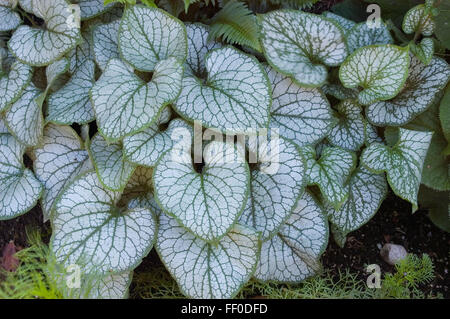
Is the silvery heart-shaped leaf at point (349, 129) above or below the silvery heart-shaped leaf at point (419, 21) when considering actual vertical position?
below

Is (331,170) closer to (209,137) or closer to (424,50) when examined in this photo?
(209,137)

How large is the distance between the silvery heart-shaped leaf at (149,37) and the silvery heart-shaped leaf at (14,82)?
0.46m

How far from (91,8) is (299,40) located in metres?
0.87

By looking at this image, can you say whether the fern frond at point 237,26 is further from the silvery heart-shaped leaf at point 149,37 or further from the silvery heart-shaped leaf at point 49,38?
the silvery heart-shaped leaf at point 49,38

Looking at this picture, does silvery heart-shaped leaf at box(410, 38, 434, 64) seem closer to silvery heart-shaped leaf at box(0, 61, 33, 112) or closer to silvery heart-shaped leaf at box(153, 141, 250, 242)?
silvery heart-shaped leaf at box(153, 141, 250, 242)

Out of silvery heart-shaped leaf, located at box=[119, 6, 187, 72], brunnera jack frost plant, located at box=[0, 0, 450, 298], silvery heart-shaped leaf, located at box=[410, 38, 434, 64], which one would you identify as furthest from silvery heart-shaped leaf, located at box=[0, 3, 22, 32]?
silvery heart-shaped leaf, located at box=[410, 38, 434, 64]

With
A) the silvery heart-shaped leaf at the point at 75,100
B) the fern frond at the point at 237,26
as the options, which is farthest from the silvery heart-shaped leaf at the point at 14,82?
the fern frond at the point at 237,26

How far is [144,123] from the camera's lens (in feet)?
5.79

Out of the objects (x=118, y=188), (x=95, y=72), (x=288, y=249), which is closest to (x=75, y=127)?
(x=95, y=72)

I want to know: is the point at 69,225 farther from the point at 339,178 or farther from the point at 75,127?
the point at 339,178

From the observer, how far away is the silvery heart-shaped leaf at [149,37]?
1.89 meters

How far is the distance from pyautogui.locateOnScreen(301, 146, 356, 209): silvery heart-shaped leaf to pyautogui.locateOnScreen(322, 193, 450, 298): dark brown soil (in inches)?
14.9

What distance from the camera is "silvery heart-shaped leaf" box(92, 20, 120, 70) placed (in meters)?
2.02

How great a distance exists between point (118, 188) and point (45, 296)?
448 millimetres
